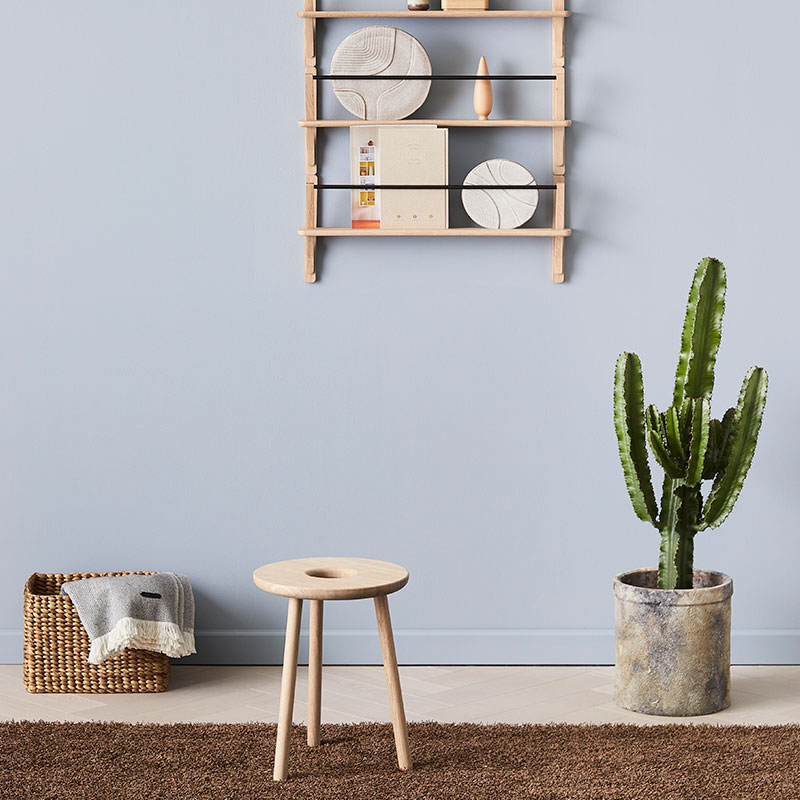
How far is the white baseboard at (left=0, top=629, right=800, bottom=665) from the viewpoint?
124 inches

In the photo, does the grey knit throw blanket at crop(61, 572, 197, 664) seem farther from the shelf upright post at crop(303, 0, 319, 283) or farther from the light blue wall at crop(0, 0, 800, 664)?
the shelf upright post at crop(303, 0, 319, 283)

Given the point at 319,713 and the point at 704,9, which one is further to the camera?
the point at 704,9

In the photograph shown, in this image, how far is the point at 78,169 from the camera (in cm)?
312

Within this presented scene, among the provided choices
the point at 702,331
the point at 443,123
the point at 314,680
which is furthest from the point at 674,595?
the point at 443,123

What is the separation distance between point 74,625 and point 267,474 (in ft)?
2.12

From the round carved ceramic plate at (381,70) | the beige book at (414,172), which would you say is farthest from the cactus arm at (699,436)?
the round carved ceramic plate at (381,70)

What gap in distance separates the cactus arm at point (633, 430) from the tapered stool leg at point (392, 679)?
0.82 meters

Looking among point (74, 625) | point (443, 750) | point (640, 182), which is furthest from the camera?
point (640, 182)

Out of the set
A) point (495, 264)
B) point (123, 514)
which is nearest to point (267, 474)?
point (123, 514)

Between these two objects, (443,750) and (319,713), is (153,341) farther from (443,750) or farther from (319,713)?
(443,750)

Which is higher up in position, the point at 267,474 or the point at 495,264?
the point at 495,264

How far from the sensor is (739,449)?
2.77 meters

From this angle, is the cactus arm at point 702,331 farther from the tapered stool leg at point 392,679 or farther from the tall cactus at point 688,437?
the tapered stool leg at point 392,679

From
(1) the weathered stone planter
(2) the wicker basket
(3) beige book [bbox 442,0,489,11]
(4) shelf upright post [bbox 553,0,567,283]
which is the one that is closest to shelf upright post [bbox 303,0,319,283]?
(3) beige book [bbox 442,0,489,11]
